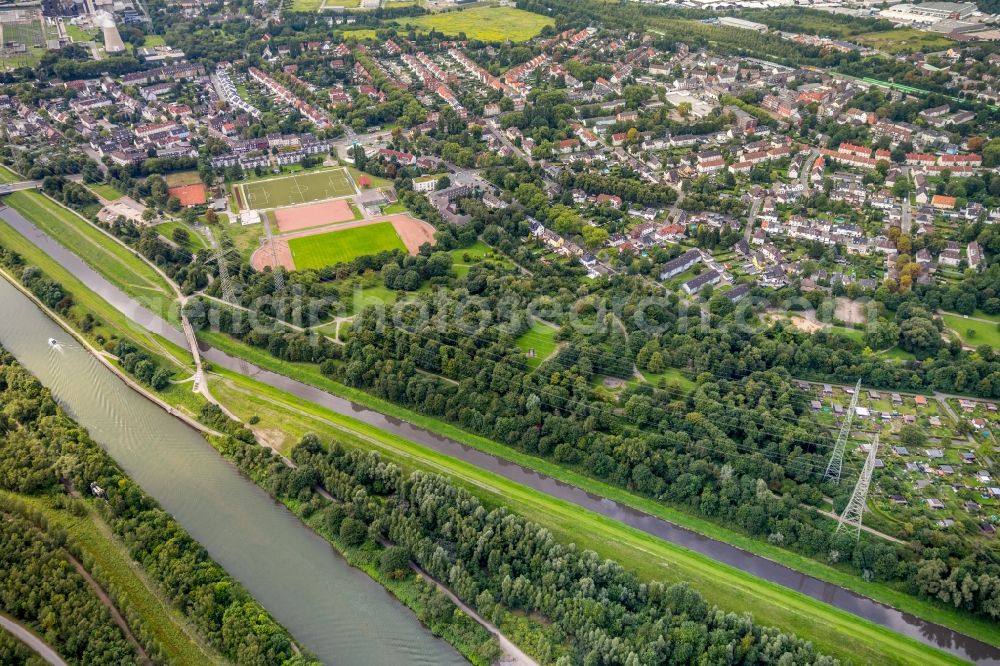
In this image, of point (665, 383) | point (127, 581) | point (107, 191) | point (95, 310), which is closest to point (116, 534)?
point (127, 581)

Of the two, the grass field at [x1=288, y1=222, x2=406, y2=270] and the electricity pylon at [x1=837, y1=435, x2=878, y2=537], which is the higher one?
the grass field at [x1=288, y1=222, x2=406, y2=270]

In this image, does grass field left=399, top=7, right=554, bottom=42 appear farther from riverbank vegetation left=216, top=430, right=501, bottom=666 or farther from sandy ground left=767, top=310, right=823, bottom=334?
riverbank vegetation left=216, top=430, right=501, bottom=666

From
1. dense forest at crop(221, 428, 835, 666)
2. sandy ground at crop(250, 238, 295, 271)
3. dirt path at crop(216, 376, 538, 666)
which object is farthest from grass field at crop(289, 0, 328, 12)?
dirt path at crop(216, 376, 538, 666)

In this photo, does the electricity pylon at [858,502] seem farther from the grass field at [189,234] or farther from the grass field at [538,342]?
the grass field at [189,234]

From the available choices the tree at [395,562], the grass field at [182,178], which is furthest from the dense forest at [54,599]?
the grass field at [182,178]

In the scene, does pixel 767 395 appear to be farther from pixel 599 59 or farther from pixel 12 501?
pixel 599 59

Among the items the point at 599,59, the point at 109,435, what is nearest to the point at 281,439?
the point at 109,435

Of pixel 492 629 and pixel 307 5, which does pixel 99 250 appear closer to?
pixel 492 629
